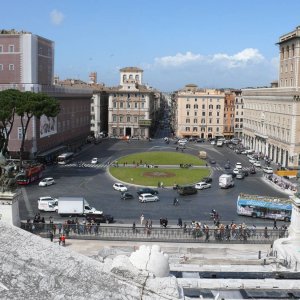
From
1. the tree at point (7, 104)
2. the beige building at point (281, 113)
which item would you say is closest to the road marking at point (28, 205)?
the tree at point (7, 104)

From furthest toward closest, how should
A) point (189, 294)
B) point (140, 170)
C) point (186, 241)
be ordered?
point (140, 170)
point (186, 241)
point (189, 294)

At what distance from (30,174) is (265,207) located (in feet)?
85.7

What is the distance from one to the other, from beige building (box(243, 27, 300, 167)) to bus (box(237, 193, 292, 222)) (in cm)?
2956

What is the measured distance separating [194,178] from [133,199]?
13629mm

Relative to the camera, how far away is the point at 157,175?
62.7m

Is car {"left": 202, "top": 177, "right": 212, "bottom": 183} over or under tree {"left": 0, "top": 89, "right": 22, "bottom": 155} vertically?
under

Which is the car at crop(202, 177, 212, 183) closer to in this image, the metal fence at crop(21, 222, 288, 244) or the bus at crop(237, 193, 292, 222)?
the bus at crop(237, 193, 292, 222)

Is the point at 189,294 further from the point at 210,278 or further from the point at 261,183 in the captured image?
the point at 261,183

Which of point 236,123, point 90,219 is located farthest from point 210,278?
point 236,123

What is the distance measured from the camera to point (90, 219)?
37781 mm

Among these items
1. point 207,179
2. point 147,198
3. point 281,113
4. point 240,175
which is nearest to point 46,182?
point 147,198

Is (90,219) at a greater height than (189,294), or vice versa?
(189,294)

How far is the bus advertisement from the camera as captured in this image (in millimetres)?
54219

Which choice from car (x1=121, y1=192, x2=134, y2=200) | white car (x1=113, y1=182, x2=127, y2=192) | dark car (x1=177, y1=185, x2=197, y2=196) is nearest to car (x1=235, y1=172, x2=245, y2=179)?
dark car (x1=177, y1=185, x2=197, y2=196)
